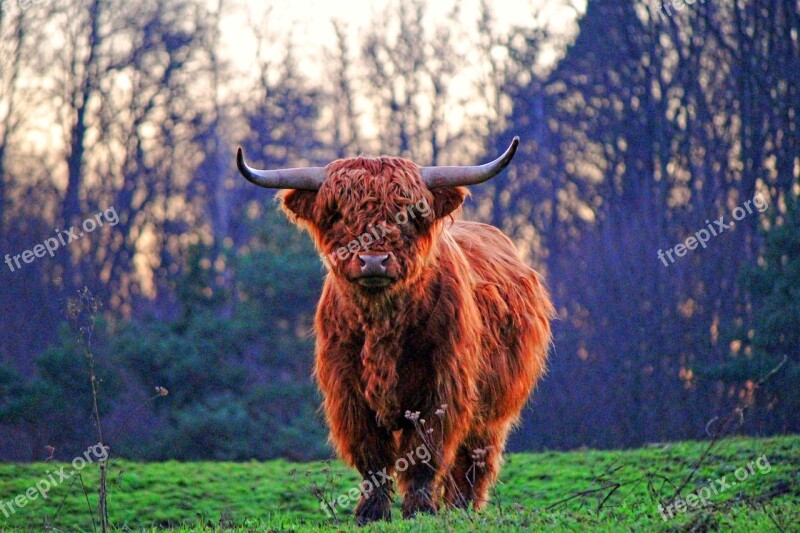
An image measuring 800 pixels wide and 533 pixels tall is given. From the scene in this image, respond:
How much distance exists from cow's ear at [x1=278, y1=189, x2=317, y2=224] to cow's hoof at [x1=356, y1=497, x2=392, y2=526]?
153cm

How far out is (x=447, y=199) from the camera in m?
5.63

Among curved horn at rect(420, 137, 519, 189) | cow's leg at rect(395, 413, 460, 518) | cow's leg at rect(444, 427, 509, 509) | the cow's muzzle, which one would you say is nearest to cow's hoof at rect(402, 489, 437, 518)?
cow's leg at rect(395, 413, 460, 518)

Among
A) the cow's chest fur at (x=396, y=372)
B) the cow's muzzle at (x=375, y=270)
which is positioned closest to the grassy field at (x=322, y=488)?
the cow's chest fur at (x=396, y=372)

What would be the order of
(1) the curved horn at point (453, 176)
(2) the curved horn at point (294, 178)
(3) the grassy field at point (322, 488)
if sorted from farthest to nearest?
(3) the grassy field at point (322, 488), (1) the curved horn at point (453, 176), (2) the curved horn at point (294, 178)

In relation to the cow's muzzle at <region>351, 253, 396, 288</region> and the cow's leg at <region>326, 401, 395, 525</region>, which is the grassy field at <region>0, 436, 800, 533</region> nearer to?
the cow's leg at <region>326, 401, 395, 525</region>

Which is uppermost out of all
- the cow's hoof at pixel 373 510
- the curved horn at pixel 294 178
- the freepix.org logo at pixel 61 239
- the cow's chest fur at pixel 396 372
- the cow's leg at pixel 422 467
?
the freepix.org logo at pixel 61 239

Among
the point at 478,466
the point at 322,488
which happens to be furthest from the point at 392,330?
the point at 322,488

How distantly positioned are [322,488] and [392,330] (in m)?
2.44

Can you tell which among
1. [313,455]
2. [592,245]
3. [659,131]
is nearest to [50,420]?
[313,455]

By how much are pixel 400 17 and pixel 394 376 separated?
14.9 metres

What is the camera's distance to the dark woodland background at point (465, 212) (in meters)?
12.8

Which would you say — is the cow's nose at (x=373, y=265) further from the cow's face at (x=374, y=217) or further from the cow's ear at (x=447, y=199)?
the cow's ear at (x=447, y=199)

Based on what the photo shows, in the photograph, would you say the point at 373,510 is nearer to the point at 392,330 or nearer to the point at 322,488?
the point at 392,330

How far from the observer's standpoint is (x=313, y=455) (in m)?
14.3
